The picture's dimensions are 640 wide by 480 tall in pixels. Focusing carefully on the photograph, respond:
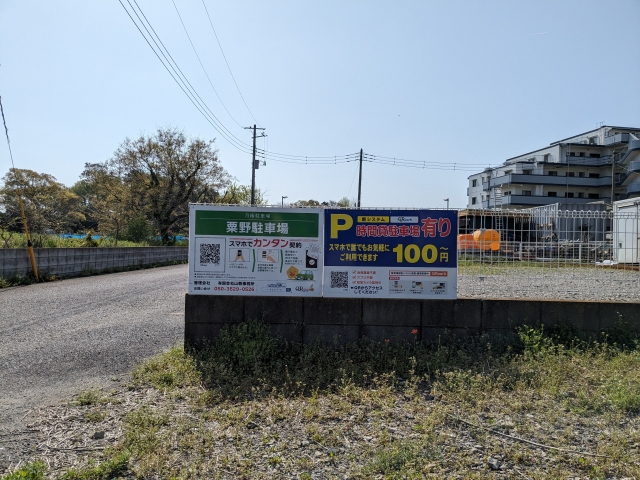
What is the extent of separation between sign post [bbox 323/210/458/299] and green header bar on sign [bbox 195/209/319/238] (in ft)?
0.98

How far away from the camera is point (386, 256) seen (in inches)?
216

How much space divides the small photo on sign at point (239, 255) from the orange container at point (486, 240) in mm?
2782

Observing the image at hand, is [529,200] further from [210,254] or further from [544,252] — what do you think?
[210,254]

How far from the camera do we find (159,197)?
28.8 meters

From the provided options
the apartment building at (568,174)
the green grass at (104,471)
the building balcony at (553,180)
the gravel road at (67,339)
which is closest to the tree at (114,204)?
the gravel road at (67,339)

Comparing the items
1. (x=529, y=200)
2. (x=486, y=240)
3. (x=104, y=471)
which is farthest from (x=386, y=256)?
(x=529, y=200)

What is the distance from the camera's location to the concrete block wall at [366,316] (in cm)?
531

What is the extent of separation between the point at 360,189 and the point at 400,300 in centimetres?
2810

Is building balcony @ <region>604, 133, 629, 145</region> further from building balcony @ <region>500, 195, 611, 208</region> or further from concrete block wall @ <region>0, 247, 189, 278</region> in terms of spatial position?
concrete block wall @ <region>0, 247, 189, 278</region>

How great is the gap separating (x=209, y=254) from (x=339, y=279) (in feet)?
5.10

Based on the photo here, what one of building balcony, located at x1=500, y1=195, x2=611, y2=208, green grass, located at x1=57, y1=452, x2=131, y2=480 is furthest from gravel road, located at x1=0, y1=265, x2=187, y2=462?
building balcony, located at x1=500, y1=195, x2=611, y2=208

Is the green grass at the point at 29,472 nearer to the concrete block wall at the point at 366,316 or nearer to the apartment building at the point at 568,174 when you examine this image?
the concrete block wall at the point at 366,316

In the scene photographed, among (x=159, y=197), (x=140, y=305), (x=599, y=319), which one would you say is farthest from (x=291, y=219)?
(x=159, y=197)

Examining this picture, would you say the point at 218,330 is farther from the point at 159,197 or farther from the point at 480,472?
the point at 159,197
